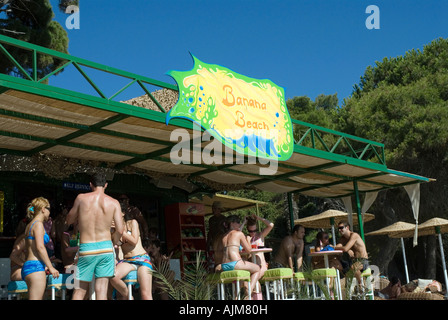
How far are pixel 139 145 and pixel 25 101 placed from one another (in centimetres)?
272

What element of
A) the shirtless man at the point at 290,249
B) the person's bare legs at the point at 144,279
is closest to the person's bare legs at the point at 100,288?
the person's bare legs at the point at 144,279

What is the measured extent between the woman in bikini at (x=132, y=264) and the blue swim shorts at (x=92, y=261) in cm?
79

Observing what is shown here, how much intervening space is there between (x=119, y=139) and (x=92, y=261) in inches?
134

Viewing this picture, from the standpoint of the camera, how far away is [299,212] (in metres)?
29.7

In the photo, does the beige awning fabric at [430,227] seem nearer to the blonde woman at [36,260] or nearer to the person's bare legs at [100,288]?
the person's bare legs at [100,288]

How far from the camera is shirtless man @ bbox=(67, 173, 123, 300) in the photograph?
5242 millimetres

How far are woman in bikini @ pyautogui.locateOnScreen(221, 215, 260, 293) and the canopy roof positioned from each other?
1632 millimetres

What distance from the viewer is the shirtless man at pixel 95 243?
17.2 feet

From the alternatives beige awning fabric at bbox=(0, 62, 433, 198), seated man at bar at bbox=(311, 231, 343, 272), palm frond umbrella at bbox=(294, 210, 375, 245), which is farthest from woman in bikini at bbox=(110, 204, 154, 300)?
palm frond umbrella at bbox=(294, 210, 375, 245)

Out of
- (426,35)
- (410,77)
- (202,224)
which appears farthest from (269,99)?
(426,35)

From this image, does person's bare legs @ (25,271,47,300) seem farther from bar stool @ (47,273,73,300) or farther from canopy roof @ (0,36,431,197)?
canopy roof @ (0,36,431,197)

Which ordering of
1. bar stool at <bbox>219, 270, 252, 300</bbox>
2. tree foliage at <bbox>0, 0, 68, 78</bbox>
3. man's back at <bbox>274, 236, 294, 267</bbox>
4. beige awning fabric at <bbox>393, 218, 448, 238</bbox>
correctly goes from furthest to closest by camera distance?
tree foliage at <bbox>0, 0, 68, 78</bbox>
beige awning fabric at <bbox>393, 218, 448, 238</bbox>
man's back at <bbox>274, 236, 294, 267</bbox>
bar stool at <bbox>219, 270, 252, 300</bbox>
